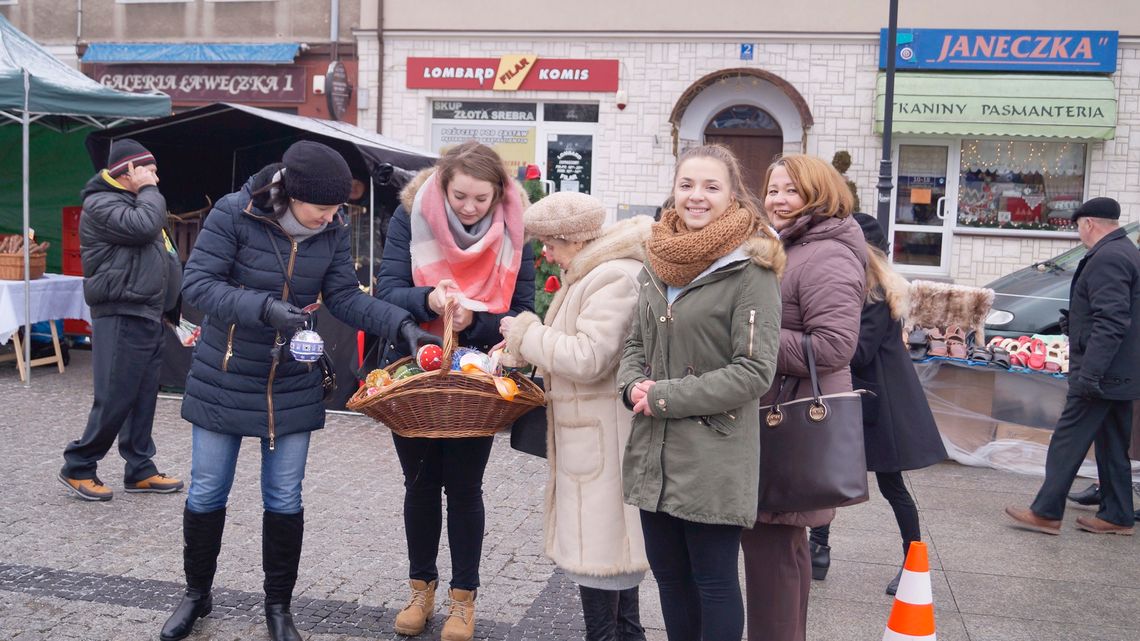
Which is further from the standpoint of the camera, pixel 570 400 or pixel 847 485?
pixel 570 400

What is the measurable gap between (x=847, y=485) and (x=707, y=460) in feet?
1.69

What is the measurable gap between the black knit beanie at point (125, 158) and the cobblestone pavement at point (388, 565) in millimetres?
1807

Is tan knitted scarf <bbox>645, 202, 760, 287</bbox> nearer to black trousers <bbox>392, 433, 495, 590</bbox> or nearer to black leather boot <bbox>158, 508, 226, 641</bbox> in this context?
black trousers <bbox>392, 433, 495, 590</bbox>

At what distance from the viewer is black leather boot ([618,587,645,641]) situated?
12.5ft

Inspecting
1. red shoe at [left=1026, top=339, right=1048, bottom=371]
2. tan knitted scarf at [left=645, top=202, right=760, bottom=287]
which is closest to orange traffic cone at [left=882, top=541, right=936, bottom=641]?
tan knitted scarf at [left=645, top=202, right=760, bottom=287]

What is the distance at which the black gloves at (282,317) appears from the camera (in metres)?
3.58

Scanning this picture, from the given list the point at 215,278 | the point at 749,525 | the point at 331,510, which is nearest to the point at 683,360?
the point at 749,525

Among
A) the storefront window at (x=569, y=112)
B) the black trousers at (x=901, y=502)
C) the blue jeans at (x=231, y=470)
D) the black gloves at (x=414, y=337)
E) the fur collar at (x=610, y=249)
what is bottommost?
the black trousers at (x=901, y=502)

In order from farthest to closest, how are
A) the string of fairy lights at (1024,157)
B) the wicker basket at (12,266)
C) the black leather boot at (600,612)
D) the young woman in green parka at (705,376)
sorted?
the string of fairy lights at (1024,157) → the wicker basket at (12,266) → the black leather boot at (600,612) → the young woman in green parka at (705,376)

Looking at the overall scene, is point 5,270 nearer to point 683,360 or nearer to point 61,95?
point 61,95

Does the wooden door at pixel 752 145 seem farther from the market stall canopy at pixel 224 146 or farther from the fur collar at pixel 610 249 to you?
the fur collar at pixel 610 249

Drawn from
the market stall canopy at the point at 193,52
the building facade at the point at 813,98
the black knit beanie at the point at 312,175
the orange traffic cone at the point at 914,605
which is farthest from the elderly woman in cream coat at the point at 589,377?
the market stall canopy at the point at 193,52

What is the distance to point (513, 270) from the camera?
3906 mm

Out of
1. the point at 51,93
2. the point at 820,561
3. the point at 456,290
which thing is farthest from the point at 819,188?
the point at 51,93
